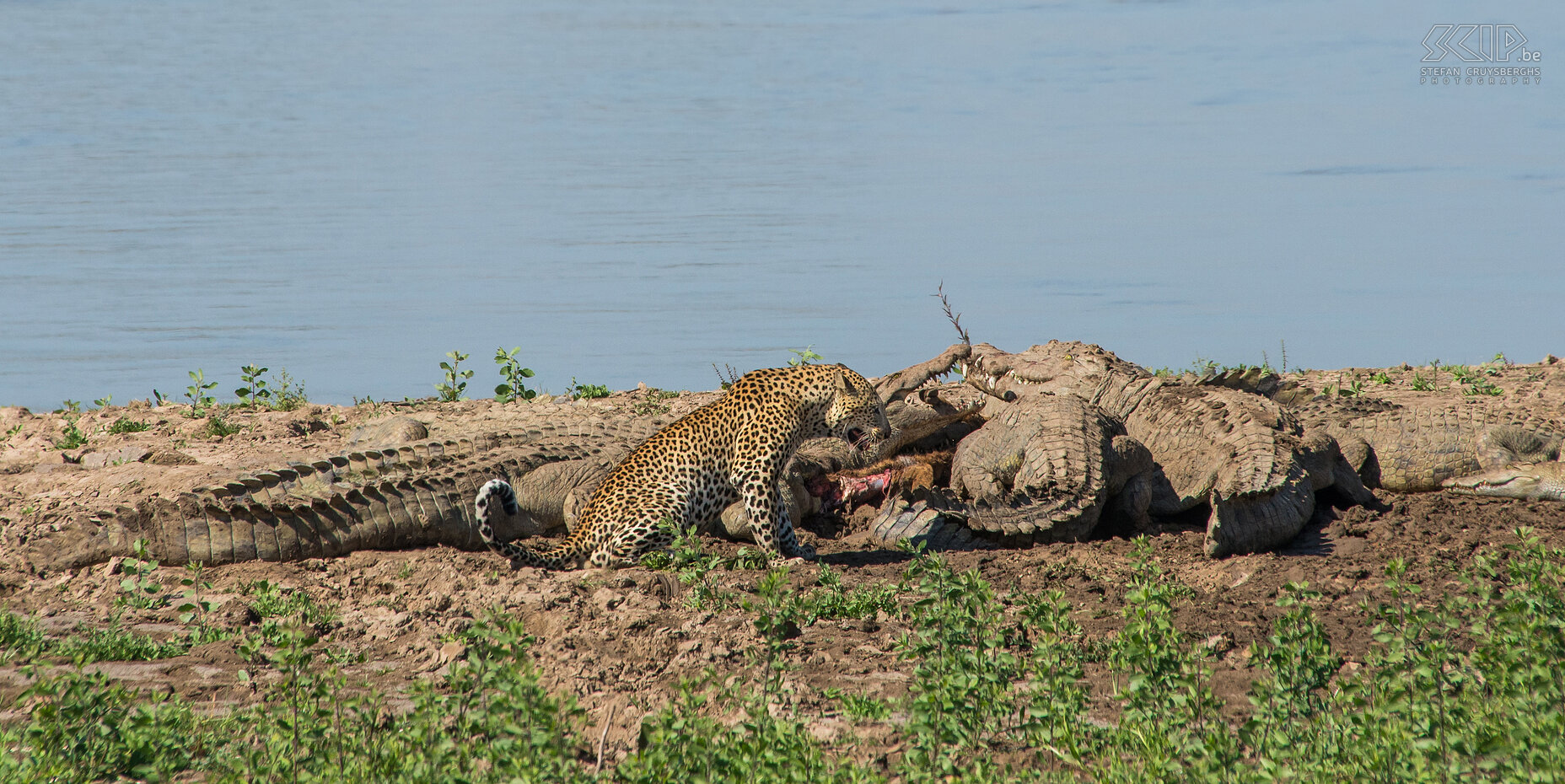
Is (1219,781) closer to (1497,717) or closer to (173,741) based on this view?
(1497,717)

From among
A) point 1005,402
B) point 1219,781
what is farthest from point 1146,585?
point 1005,402

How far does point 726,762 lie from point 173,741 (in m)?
2.01

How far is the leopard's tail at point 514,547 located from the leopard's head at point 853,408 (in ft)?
6.08

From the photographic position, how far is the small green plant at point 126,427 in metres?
10.5

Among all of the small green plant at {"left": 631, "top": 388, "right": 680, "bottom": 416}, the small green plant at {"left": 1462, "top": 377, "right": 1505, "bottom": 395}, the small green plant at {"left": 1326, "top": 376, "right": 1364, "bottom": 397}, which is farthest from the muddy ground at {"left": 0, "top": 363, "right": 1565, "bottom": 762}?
the small green plant at {"left": 1462, "top": 377, "right": 1505, "bottom": 395}

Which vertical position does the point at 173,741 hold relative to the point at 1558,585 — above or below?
above

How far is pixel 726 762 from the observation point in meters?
3.79

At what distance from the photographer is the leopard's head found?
7695 millimetres

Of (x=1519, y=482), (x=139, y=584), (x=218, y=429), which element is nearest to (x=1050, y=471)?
A: (x=1519, y=482)

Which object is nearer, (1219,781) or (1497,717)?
(1219,781)

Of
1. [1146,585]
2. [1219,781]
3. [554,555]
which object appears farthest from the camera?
[554,555]

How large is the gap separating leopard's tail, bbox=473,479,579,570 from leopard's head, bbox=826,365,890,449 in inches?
73.0

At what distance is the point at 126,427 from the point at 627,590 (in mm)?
6519

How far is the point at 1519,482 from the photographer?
8.85 meters
